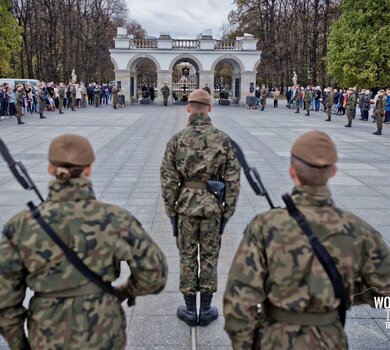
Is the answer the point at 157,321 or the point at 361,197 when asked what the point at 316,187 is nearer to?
the point at 157,321

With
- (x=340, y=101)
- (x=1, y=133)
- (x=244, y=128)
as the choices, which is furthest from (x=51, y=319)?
(x=340, y=101)

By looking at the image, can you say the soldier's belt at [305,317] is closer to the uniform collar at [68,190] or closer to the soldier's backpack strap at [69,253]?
the soldier's backpack strap at [69,253]

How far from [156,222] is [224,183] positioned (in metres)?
3.37

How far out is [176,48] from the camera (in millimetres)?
39688

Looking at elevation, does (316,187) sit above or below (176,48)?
below

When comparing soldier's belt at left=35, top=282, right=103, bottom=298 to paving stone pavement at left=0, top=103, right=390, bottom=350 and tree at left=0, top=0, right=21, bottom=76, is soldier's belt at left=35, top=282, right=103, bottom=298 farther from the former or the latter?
tree at left=0, top=0, right=21, bottom=76

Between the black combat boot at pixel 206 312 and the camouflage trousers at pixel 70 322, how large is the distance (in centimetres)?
196

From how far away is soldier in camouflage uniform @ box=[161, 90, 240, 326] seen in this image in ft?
14.0

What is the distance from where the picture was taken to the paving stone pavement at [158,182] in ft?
14.5

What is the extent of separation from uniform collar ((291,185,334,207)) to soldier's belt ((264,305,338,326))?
0.56 m

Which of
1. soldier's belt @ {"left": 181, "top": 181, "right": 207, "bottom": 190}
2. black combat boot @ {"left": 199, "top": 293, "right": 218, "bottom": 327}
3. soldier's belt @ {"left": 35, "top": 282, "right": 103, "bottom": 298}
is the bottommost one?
black combat boot @ {"left": 199, "top": 293, "right": 218, "bottom": 327}

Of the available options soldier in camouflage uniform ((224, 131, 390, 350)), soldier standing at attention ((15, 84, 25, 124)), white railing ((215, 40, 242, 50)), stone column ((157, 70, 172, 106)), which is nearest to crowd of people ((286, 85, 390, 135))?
white railing ((215, 40, 242, 50))

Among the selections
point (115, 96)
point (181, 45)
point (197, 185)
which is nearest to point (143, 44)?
point (181, 45)

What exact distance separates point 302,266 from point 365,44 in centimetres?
2980
